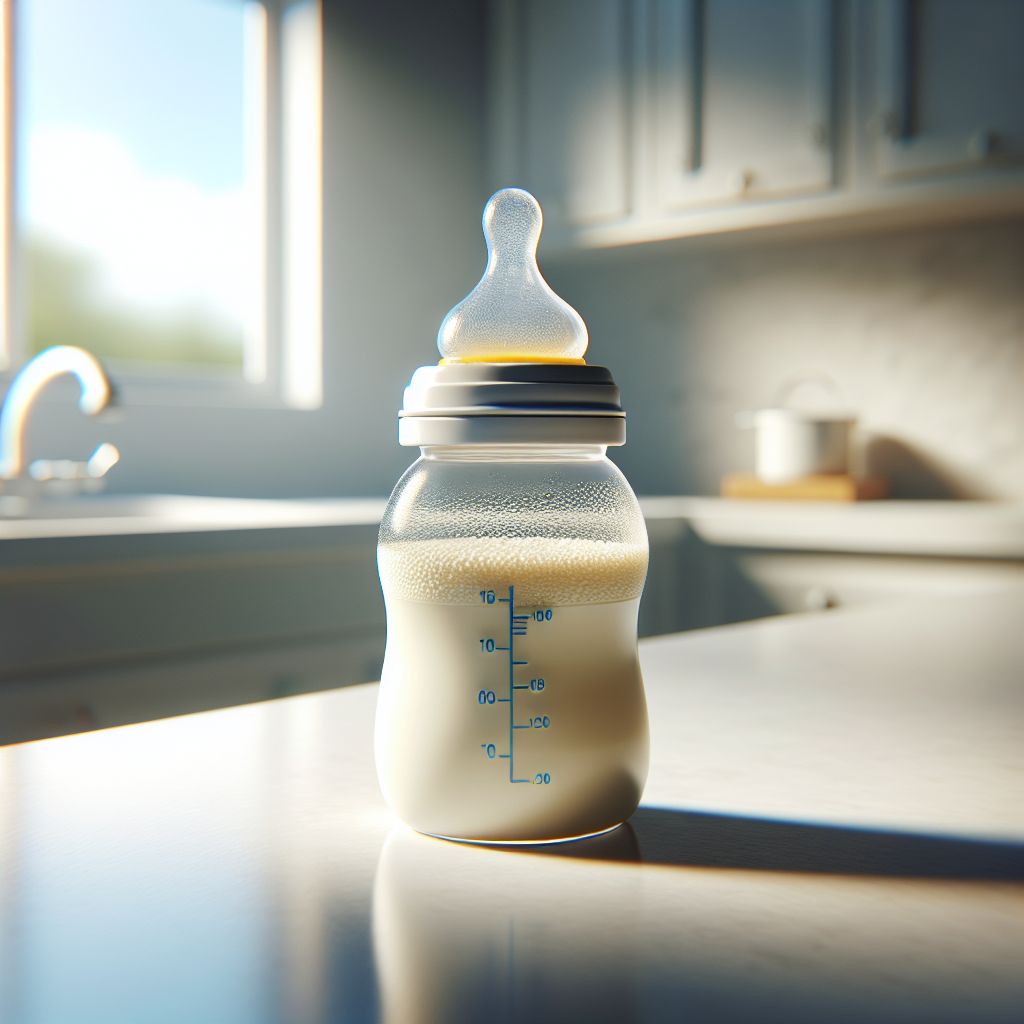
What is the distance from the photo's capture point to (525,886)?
326mm

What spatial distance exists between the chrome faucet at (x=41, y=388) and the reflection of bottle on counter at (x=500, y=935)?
1.59 metres

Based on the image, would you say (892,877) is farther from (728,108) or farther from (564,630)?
(728,108)

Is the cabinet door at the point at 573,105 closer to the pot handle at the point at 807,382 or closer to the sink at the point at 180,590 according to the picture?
→ the pot handle at the point at 807,382

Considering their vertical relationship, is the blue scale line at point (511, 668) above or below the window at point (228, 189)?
below

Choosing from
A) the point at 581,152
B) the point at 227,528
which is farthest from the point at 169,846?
the point at 581,152

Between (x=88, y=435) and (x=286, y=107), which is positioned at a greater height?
(x=286, y=107)

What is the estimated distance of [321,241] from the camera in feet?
8.81

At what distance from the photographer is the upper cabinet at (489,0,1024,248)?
2.10 meters

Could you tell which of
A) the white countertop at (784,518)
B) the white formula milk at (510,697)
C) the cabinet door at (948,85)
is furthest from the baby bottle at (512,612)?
the cabinet door at (948,85)

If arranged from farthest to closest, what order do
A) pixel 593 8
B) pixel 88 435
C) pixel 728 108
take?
pixel 593 8 < pixel 728 108 < pixel 88 435

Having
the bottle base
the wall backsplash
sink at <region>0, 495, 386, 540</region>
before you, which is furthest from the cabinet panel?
the bottle base

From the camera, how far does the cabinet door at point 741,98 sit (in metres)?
2.29

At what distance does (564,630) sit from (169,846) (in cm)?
15

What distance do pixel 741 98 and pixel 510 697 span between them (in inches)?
90.3
